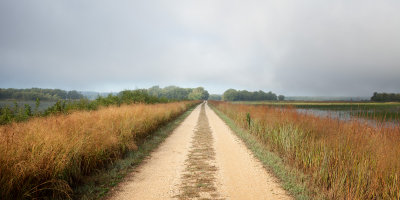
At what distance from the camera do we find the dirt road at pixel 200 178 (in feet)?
13.4

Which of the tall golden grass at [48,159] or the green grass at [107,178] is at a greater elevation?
the tall golden grass at [48,159]

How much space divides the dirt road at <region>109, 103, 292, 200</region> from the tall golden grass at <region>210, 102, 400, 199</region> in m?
1.13

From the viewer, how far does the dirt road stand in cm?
408

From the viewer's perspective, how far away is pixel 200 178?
193 inches

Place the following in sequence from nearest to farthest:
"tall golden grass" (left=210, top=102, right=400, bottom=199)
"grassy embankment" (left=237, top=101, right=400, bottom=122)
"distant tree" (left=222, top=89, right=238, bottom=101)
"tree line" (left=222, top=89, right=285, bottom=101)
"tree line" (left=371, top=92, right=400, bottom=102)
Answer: "tall golden grass" (left=210, top=102, right=400, bottom=199)
"grassy embankment" (left=237, top=101, right=400, bottom=122)
"tree line" (left=371, top=92, right=400, bottom=102)
"tree line" (left=222, top=89, right=285, bottom=101)
"distant tree" (left=222, top=89, right=238, bottom=101)

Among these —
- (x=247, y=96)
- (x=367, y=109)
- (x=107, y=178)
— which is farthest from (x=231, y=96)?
(x=107, y=178)

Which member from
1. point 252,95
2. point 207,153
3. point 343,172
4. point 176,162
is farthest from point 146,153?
point 252,95

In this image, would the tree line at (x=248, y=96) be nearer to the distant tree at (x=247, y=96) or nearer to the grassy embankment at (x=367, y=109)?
the distant tree at (x=247, y=96)

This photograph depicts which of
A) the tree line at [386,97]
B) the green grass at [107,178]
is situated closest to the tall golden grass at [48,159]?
the green grass at [107,178]

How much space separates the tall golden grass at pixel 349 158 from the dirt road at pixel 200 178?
1.13 metres

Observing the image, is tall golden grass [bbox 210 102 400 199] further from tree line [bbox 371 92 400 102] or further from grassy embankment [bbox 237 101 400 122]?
tree line [bbox 371 92 400 102]

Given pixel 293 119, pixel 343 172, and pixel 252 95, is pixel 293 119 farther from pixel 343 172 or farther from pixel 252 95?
pixel 252 95

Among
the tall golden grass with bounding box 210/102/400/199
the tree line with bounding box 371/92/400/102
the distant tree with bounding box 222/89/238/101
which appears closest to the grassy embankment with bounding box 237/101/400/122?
the tall golden grass with bounding box 210/102/400/199

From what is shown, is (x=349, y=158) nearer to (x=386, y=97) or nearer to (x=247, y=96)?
(x=386, y=97)
